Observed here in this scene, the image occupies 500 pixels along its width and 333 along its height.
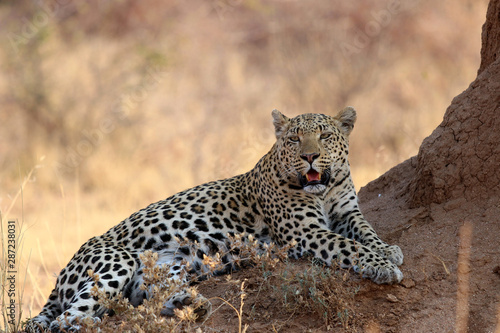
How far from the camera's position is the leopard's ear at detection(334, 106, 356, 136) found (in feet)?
25.0

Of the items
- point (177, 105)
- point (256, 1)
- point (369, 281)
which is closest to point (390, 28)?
point (256, 1)

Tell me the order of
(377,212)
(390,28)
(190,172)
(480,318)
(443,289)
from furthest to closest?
(390,28)
(190,172)
(377,212)
(443,289)
(480,318)

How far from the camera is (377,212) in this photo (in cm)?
783

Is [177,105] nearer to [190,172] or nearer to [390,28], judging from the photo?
[190,172]

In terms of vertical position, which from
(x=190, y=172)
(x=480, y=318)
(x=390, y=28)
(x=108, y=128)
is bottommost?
(x=480, y=318)

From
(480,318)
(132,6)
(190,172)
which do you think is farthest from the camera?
(132,6)

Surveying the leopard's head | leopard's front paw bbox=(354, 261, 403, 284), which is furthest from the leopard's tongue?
leopard's front paw bbox=(354, 261, 403, 284)

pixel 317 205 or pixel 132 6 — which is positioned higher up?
pixel 132 6

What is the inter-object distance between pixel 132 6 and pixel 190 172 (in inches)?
456

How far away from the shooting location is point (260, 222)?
752 cm

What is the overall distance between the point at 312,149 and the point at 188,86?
51.8 ft

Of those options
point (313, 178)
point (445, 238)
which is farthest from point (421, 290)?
point (313, 178)

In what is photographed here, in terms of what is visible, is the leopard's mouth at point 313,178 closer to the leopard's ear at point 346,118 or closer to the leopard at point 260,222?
the leopard at point 260,222

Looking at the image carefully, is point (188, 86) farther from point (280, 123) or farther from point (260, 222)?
point (260, 222)
